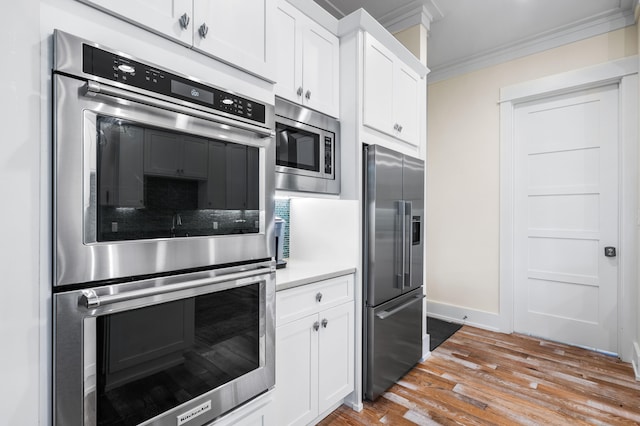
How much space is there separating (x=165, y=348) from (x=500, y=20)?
3602mm

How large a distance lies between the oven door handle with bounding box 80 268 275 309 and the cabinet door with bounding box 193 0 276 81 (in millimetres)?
822

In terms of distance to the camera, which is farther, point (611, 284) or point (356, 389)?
point (611, 284)

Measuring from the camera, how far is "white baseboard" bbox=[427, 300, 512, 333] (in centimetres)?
348

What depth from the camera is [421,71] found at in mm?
2834

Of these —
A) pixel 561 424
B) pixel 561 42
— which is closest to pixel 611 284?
pixel 561 424

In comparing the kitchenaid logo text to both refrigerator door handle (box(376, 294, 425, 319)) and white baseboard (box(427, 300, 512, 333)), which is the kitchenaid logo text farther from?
white baseboard (box(427, 300, 512, 333))

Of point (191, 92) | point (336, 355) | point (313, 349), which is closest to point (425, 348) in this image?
point (336, 355)

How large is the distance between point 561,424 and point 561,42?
3269mm

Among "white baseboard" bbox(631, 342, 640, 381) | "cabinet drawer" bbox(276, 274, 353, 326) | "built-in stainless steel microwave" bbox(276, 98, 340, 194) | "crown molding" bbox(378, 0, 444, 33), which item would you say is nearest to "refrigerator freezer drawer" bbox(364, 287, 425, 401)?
"cabinet drawer" bbox(276, 274, 353, 326)

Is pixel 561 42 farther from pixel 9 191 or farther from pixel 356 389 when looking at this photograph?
pixel 9 191

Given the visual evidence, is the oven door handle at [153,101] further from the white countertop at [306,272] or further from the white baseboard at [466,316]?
the white baseboard at [466,316]

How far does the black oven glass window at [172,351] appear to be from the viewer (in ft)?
3.11

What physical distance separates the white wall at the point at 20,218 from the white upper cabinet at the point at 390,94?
67.5 inches

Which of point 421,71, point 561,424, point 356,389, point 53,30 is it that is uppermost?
point 421,71
